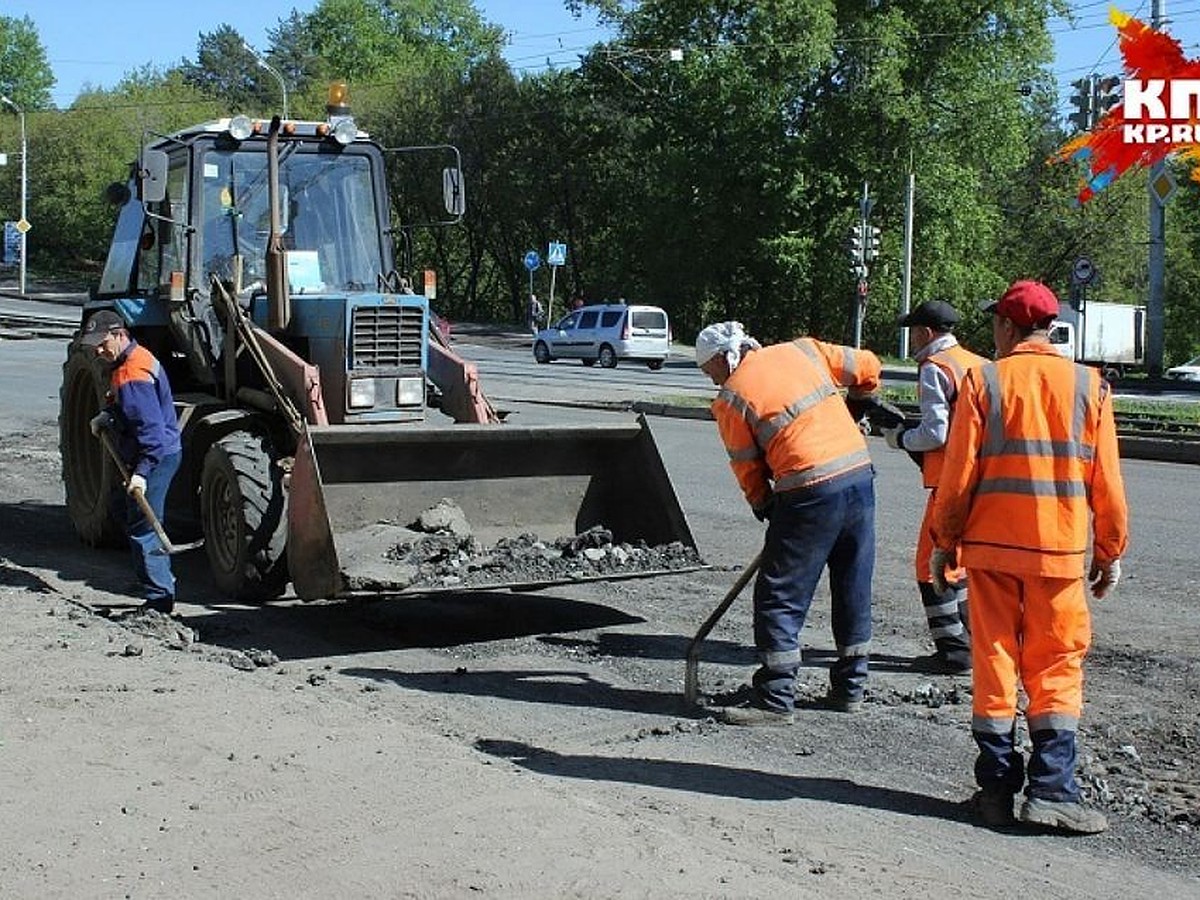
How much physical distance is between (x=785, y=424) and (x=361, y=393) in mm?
3725

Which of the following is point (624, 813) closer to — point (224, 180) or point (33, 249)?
point (224, 180)

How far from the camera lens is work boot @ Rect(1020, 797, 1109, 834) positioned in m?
5.00

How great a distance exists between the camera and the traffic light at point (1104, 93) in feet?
104

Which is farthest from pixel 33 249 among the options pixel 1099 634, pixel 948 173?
pixel 1099 634

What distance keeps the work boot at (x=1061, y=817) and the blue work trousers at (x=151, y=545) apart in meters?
5.03

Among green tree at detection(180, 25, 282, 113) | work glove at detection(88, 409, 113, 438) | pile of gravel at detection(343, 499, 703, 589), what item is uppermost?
green tree at detection(180, 25, 282, 113)

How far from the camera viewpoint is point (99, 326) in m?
9.08

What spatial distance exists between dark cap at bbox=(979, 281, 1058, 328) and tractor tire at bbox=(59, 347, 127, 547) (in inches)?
267

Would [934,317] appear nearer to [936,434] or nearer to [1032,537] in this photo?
[936,434]

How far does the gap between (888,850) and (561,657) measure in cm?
305

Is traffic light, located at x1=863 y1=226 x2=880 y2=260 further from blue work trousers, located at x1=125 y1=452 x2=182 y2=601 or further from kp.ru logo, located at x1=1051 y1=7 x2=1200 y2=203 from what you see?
blue work trousers, located at x1=125 y1=452 x2=182 y2=601

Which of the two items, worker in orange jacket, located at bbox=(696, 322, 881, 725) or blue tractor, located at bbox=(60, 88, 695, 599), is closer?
worker in orange jacket, located at bbox=(696, 322, 881, 725)

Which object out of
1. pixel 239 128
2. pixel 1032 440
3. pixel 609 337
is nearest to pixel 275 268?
pixel 239 128

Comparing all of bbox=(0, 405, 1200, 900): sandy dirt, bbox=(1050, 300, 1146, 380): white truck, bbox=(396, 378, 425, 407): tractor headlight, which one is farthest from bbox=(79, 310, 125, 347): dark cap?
bbox=(1050, 300, 1146, 380): white truck
